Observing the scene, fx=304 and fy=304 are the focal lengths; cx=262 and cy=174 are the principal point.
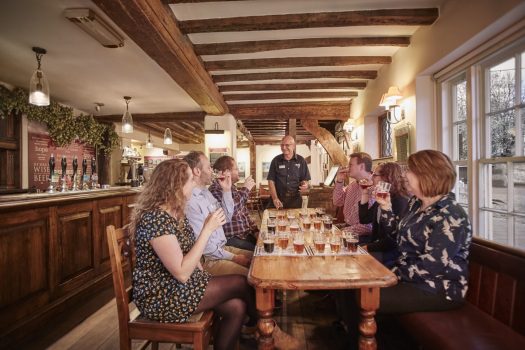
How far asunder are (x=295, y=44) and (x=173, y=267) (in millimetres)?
2968

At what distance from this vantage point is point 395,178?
8.34 feet

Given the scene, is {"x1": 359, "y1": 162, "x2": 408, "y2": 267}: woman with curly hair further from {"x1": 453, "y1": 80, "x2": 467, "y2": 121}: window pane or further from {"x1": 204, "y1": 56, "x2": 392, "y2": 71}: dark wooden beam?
{"x1": 204, "y1": 56, "x2": 392, "y2": 71}: dark wooden beam

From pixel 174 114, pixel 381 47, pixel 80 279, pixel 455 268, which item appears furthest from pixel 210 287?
pixel 174 114

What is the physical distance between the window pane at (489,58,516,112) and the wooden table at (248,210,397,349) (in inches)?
77.1

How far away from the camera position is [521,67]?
2.33m

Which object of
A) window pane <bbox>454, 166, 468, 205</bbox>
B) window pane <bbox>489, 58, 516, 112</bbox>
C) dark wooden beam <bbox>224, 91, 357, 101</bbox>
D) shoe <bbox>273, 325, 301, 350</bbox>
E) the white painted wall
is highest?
dark wooden beam <bbox>224, 91, 357, 101</bbox>

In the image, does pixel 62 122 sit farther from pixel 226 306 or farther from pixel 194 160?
pixel 226 306

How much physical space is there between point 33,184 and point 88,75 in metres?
2.71

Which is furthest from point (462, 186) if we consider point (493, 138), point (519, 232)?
point (519, 232)

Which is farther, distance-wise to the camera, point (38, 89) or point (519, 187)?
point (38, 89)

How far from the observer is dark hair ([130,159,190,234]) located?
1.61 metres

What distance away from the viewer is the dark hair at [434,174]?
5.82ft

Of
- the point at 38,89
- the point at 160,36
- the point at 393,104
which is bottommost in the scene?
the point at 393,104

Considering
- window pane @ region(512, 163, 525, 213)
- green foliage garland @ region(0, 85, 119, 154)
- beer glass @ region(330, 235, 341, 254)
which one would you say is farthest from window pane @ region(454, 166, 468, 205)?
green foliage garland @ region(0, 85, 119, 154)
